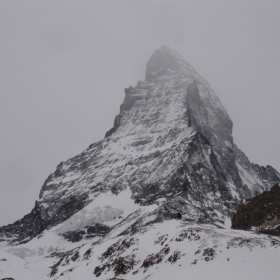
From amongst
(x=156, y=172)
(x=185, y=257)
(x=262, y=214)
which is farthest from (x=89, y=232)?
(x=185, y=257)

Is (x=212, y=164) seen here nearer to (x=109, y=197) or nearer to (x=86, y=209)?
(x=109, y=197)

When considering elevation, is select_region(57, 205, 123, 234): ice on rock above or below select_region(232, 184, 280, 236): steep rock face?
above

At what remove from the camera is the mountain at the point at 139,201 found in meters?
35.2

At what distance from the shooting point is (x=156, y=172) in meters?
119

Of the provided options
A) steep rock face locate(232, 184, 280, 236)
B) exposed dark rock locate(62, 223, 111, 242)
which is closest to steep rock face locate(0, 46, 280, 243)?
exposed dark rock locate(62, 223, 111, 242)

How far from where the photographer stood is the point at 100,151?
16700cm

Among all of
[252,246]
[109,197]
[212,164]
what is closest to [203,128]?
[212,164]

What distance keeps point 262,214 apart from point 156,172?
83.1 metres

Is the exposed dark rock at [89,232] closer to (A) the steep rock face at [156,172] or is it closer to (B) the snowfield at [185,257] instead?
(A) the steep rock face at [156,172]

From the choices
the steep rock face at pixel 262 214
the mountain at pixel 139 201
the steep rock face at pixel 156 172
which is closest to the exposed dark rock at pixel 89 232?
the mountain at pixel 139 201

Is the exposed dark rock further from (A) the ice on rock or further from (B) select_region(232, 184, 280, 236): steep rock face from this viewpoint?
(B) select_region(232, 184, 280, 236): steep rock face

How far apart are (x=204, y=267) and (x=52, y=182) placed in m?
147

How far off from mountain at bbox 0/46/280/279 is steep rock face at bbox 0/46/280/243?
1.63 feet

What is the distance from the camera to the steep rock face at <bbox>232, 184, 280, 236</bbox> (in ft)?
107
